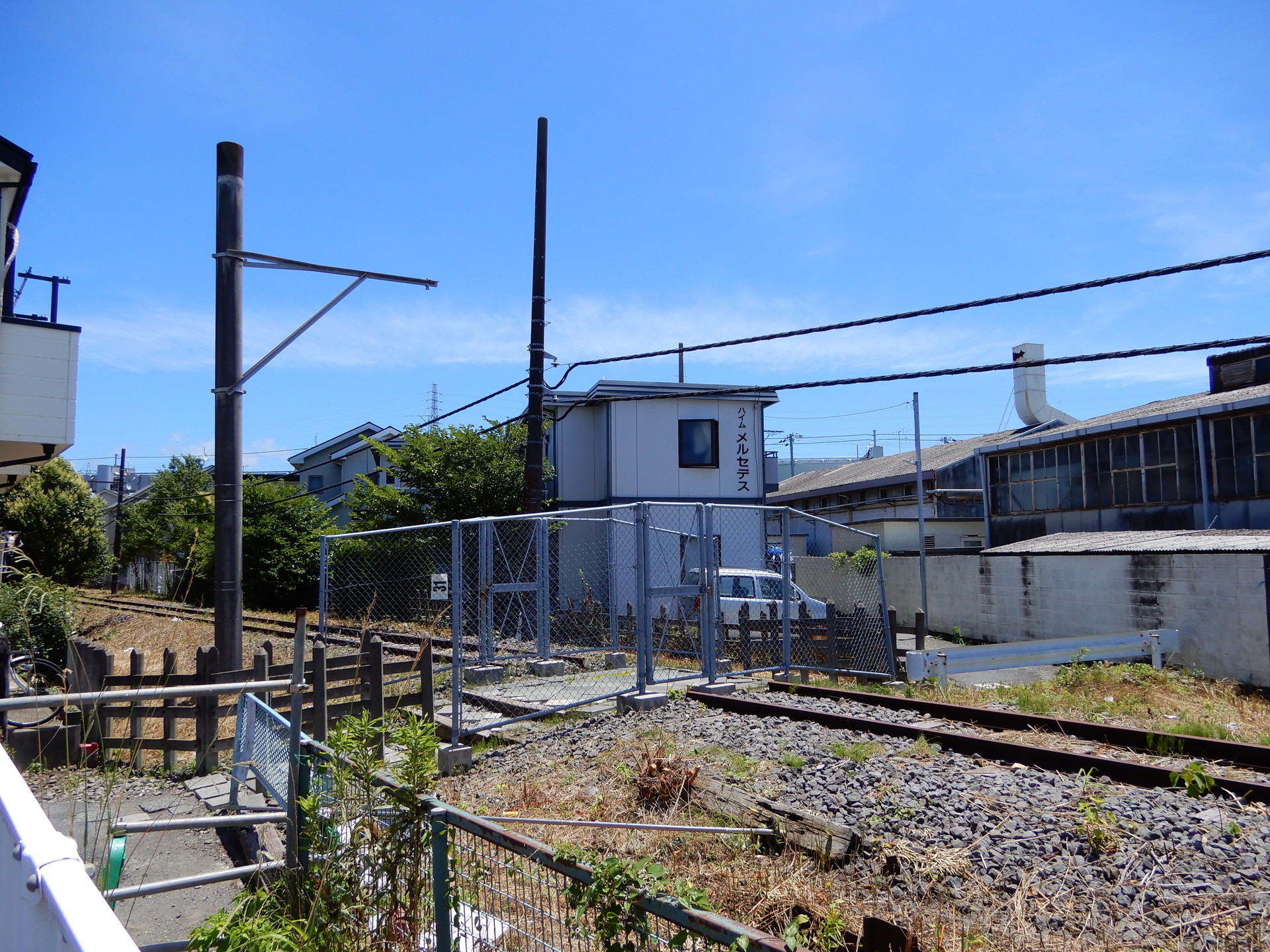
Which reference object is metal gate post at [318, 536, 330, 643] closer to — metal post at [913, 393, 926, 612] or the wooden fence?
the wooden fence

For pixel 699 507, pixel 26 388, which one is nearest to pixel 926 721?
pixel 699 507

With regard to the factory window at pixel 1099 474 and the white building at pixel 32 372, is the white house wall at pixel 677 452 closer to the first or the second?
the factory window at pixel 1099 474

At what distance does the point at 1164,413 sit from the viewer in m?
22.4

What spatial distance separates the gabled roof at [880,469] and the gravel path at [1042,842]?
82.6 feet

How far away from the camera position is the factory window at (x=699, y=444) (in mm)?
25922

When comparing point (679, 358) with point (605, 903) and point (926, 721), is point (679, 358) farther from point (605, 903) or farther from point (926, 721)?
point (605, 903)

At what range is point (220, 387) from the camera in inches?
307

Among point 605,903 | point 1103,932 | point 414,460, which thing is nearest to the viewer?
point 605,903

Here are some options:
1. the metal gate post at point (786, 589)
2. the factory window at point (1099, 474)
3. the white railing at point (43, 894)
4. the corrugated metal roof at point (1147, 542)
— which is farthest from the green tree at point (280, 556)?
the white railing at point (43, 894)

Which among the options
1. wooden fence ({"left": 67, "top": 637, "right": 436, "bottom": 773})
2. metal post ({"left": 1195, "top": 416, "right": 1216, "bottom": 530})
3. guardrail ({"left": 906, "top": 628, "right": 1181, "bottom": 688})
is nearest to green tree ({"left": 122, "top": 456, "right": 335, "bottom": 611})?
wooden fence ({"left": 67, "top": 637, "right": 436, "bottom": 773})

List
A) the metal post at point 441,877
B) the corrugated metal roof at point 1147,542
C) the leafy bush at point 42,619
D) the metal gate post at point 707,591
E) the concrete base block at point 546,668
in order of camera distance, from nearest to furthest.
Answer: the metal post at point 441,877 < the metal gate post at point 707,591 < the concrete base block at point 546,668 < the leafy bush at point 42,619 < the corrugated metal roof at point 1147,542

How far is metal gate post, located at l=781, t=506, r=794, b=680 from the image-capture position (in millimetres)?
11039

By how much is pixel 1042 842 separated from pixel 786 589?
600 centimetres

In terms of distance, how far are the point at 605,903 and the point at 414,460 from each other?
828 inches
